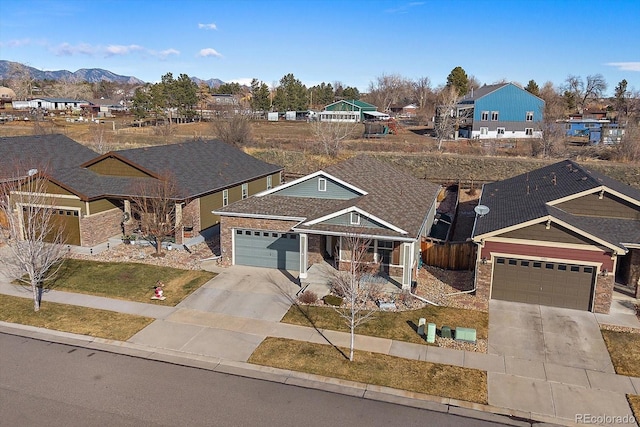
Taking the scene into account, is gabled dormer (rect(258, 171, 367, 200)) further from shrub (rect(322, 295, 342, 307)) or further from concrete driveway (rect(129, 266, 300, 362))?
shrub (rect(322, 295, 342, 307))

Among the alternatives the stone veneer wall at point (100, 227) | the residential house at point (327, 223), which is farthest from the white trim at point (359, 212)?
the stone veneer wall at point (100, 227)

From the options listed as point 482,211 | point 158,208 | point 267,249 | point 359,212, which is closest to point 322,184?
point 267,249

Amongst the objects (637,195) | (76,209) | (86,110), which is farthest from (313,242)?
(86,110)

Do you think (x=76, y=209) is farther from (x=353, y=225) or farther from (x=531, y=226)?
(x=531, y=226)

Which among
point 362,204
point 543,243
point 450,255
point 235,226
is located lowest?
point 450,255

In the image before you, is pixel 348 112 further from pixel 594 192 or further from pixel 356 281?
pixel 356 281

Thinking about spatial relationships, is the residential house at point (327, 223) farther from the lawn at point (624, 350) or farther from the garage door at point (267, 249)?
the lawn at point (624, 350)
